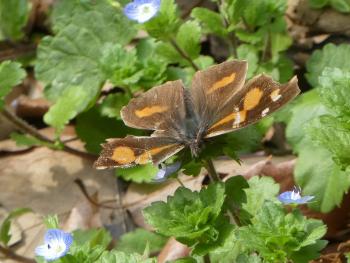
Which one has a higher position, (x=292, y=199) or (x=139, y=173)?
(x=292, y=199)

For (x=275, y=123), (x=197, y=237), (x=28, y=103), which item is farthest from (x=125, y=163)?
(x=28, y=103)

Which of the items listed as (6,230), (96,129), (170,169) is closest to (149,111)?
(170,169)

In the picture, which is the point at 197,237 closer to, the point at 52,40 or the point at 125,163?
the point at 125,163

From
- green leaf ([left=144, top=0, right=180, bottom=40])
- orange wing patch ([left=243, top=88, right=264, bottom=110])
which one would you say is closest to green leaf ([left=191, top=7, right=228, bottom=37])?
green leaf ([left=144, top=0, right=180, bottom=40])

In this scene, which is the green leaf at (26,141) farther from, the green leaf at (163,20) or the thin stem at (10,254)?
the green leaf at (163,20)

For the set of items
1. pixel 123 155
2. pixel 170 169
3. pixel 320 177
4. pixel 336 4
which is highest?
pixel 123 155

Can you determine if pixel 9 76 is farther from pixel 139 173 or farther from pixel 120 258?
pixel 120 258

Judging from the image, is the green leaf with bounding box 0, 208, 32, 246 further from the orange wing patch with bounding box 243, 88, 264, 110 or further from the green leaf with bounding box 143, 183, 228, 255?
the orange wing patch with bounding box 243, 88, 264, 110
